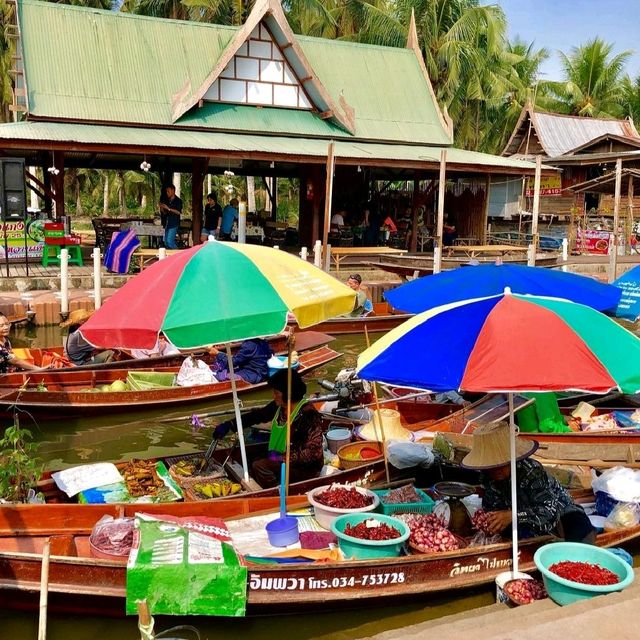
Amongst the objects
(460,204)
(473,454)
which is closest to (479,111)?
(460,204)

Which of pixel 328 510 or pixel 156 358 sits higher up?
pixel 156 358

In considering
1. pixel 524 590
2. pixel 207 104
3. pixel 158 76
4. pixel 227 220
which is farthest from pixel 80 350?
pixel 158 76

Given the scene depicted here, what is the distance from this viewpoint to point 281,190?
43.0 meters

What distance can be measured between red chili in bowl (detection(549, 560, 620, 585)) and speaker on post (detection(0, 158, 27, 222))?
14.9 m

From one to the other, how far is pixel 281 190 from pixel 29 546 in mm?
38673

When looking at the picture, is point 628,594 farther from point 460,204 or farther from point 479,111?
point 479,111

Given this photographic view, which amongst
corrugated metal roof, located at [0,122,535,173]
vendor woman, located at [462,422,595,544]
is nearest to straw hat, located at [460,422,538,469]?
vendor woman, located at [462,422,595,544]

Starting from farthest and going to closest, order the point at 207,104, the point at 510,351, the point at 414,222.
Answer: the point at 414,222, the point at 207,104, the point at 510,351

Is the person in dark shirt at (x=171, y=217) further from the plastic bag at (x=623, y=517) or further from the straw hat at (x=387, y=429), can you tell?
the plastic bag at (x=623, y=517)

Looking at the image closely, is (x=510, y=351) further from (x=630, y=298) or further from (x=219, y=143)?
(x=219, y=143)

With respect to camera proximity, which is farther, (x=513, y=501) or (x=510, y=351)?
(x=513, y=501)

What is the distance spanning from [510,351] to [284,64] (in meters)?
18.2

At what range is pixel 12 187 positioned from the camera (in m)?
16.2

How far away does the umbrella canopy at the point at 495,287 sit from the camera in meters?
6.69
